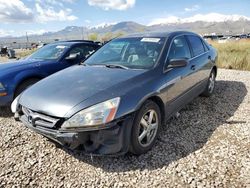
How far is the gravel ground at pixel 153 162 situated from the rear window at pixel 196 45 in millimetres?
1421

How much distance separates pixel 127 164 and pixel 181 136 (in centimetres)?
109

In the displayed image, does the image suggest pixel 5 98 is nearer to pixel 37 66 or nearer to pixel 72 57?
pixel 37 66

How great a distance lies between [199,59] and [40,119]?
3168 mm

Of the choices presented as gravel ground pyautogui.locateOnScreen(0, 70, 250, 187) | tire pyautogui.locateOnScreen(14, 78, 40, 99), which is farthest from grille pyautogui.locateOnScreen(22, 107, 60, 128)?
tire pyautogui.locateOnScreen(14, 78, 40, 99)

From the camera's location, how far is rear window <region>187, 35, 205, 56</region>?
4.56m

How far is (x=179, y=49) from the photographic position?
398 cm

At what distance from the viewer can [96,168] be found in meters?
2.83

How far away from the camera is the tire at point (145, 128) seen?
2826mm

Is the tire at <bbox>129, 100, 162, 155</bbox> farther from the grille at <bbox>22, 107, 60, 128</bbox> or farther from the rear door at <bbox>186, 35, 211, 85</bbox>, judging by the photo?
the rear door at <bbox>186, 35, 211, 85</bbox>

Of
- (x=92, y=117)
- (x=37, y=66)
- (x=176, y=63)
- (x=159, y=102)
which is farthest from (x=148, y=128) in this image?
(x=37, y=66)

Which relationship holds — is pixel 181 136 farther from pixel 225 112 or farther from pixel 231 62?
pixel 231 62

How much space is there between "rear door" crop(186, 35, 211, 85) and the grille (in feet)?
8.53

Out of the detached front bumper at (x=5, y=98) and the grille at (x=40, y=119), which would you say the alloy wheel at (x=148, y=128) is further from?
the detached front bumper at (x=5, y=98)

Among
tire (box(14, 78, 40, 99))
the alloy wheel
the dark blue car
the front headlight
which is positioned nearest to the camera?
the front headlight
